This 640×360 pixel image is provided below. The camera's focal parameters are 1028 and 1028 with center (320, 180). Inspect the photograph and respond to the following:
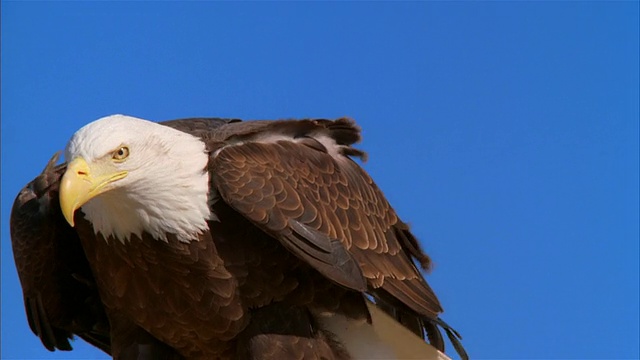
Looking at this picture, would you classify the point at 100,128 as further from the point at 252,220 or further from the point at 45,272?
the point at 45,272

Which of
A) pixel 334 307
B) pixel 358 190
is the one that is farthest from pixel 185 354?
pixel 358 190

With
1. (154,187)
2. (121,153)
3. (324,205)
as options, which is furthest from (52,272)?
(324,205)

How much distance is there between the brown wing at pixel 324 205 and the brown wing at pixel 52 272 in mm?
1067

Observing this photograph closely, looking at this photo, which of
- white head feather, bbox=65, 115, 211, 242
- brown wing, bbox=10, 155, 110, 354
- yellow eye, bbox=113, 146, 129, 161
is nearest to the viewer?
yellow eye, bbox=113, 146, 129, 161

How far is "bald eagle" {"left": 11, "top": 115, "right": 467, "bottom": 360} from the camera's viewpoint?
4.92 metres

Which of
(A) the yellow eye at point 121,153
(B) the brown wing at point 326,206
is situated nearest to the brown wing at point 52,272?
(A) the yellow eye at point 121,153

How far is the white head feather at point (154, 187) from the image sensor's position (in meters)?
4.85

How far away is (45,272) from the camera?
18.4 ft

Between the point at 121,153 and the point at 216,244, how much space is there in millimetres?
679

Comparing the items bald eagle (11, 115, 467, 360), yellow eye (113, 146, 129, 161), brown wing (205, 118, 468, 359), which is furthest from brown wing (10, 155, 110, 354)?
brown wing (205, 118, 468, 359)

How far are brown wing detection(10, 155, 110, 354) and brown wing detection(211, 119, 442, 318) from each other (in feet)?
3.50

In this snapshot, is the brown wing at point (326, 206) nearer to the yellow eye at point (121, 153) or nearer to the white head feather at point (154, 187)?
the white head feather at point (154, 187)

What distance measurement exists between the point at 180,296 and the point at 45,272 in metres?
0.91

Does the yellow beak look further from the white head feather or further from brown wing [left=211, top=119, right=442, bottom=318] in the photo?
brown wing [left=211, top=119, right=442, bottom=318]
